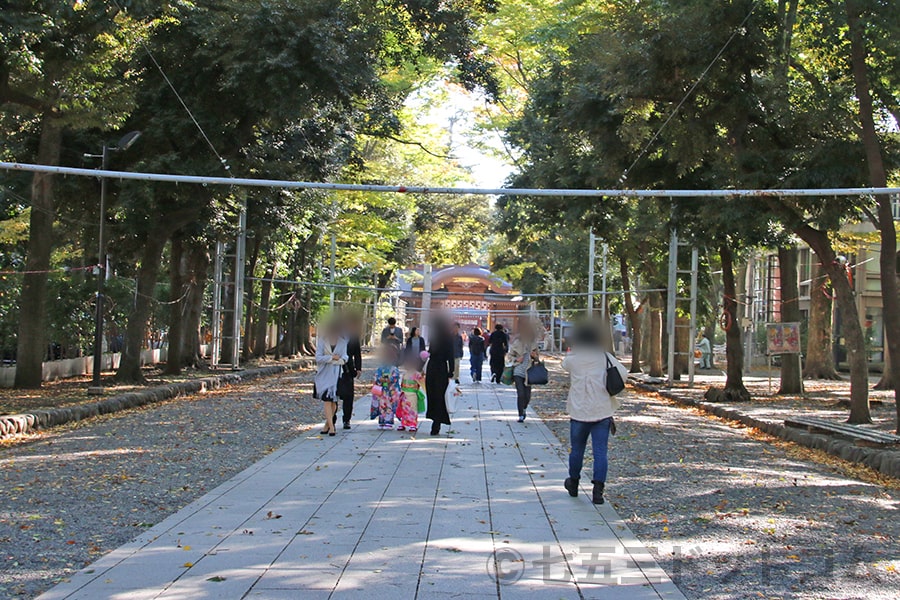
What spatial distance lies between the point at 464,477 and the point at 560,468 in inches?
61.7

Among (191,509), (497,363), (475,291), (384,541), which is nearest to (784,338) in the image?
(497,363)

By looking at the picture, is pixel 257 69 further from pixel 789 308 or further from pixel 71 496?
pixel 789 308

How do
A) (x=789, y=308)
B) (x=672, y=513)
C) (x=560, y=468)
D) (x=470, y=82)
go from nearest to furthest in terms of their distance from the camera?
(x=672, y=513) → (x=560, y=468) → (x=470, y=82) → (x=789, y=308)

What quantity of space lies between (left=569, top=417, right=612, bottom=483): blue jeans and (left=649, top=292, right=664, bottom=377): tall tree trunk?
2527 cm

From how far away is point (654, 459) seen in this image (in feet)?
43.7

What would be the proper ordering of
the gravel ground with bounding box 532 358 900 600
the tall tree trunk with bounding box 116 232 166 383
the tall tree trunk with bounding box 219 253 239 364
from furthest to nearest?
1. the tall tree trunk with bounding box 219 253 239 364
2. the tall tree trunk with bounding box 116 232 166 383
3. the gravel ground with bounding box 532 358 900 600

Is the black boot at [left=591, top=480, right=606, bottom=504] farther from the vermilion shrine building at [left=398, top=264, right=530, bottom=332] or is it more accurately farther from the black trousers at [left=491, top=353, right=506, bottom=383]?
the vermilion shrine building at [left=398, top=264, right=530, bottom=332]

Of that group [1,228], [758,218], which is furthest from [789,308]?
[1,228]

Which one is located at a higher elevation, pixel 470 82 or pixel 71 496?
pixel 470 82

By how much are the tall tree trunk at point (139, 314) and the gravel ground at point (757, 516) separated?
12.8 metres

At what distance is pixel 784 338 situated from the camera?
2397cm

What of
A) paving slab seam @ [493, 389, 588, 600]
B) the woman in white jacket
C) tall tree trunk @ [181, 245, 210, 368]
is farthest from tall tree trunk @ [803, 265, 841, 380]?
the woman in white jacket

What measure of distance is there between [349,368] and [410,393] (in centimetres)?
109

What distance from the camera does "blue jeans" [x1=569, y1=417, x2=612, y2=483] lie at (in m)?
9.55
